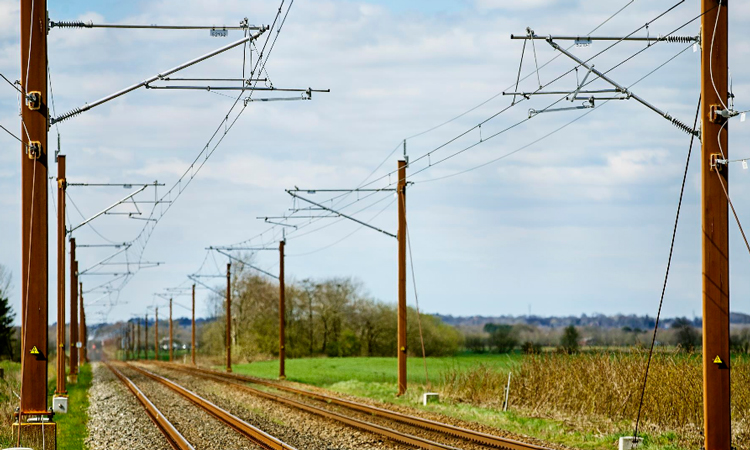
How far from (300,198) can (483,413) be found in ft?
35.8

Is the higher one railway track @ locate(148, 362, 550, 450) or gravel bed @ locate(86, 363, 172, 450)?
railway track @ locate(148, 362, 550, 450)

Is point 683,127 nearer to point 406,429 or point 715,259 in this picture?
point 715,259

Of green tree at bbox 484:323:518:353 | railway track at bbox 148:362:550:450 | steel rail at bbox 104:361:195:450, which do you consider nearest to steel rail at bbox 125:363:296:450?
steel rail at bbox 104:361:195:450

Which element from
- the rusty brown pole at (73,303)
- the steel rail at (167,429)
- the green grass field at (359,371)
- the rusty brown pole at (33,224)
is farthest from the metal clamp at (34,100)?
the rusty brown pole at (73,303)

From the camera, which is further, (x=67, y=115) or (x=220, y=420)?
(x=220, y=420)

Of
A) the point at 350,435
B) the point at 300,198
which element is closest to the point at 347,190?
the point at 300,198

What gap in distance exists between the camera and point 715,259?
14148mm

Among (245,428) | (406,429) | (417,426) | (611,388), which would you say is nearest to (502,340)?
(611,388)

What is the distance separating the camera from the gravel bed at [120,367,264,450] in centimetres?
1883

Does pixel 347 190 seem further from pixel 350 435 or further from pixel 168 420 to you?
pixel 350 435

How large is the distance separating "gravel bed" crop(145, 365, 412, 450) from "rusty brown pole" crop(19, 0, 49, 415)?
5.32 meters

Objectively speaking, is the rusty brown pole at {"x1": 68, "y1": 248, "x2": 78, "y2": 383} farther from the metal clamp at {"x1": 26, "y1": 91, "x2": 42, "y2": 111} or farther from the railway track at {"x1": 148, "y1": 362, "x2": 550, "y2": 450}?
the metal clamp at {"x1": 26, "y1": 91, "x2": 42, "y2": 111}

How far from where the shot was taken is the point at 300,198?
1217 inches

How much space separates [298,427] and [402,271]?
31.8 feet
